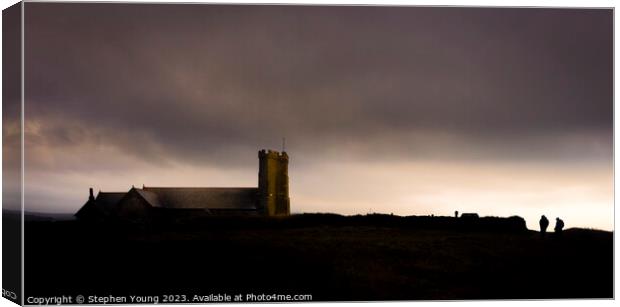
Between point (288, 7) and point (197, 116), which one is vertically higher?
point (288, 7)

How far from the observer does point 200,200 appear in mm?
22984

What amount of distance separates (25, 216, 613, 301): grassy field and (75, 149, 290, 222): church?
1.41ft

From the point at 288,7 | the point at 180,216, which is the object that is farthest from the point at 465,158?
the point at 180,216

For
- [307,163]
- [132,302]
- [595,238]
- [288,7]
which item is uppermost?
[288,7]

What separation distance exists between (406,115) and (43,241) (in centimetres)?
992

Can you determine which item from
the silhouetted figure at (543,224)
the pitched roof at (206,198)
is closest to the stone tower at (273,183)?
the pitched roof at (206,198)


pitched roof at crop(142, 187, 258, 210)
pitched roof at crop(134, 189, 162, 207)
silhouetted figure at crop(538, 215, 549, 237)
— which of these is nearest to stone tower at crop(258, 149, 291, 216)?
pitched roof at crop(142, 187, 258, 210)

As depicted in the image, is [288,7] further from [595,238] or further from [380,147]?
[595,238]

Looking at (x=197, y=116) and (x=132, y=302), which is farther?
(x=197, y=116)

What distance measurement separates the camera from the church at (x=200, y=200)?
20.7 meters

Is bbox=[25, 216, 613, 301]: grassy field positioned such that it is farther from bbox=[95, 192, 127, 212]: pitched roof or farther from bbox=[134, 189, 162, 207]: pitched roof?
bbox=[134, 189, 162, 207]: pitched roof

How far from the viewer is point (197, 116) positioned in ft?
69.6

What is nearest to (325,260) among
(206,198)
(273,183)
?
(273,183)

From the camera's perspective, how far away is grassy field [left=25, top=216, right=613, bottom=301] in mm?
20031
